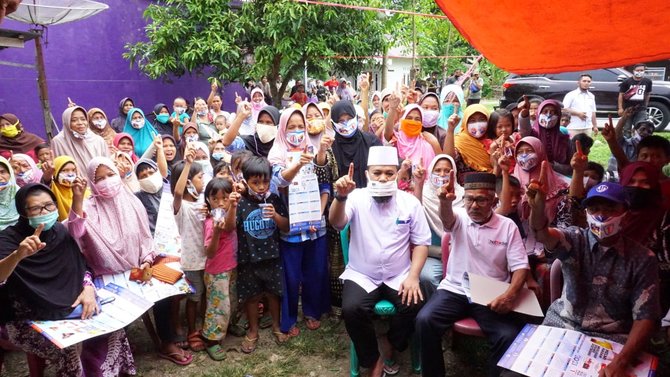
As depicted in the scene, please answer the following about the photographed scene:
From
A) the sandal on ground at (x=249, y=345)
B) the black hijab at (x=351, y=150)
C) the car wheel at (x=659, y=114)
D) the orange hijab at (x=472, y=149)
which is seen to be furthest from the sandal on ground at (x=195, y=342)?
the car wheel at (x=659, y=114)

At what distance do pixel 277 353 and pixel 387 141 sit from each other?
2.56m

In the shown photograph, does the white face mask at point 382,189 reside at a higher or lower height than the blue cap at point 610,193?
lower

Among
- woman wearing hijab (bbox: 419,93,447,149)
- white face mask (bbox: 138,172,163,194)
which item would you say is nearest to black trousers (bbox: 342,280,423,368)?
white face mask (bbox: 138,172,163,194)

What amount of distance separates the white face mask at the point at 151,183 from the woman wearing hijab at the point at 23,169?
984 millimetres

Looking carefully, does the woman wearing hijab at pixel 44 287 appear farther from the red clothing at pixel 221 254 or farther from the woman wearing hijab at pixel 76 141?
the woman wearing hijab at pixel 76 141

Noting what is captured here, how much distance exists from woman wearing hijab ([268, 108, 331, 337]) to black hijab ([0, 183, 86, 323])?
1.63 m

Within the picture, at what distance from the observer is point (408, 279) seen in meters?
3.38

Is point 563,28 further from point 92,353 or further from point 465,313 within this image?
point 92,353

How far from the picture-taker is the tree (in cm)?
812

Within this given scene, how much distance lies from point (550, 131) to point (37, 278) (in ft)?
15.0

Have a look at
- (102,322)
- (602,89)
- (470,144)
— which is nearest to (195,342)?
(102,322)

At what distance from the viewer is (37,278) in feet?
9.60

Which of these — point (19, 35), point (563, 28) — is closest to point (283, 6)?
point (19, 35)

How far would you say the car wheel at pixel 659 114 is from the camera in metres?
10.9
